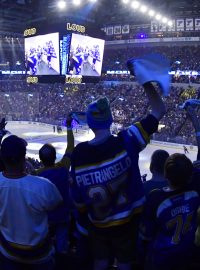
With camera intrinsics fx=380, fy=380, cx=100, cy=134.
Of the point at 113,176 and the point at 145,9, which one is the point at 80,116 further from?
the point at 145,9

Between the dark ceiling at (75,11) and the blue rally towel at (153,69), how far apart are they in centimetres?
1889

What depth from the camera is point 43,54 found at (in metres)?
21.5

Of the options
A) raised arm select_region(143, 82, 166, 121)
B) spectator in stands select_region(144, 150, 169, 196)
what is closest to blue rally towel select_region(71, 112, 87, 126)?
spectator in stands select_region(144, 150, 169, 196)

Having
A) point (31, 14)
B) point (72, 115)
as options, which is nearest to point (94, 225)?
point (72, 115)

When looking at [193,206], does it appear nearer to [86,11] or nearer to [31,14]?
[31,14]

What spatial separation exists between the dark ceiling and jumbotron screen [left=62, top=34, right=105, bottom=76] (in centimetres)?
213

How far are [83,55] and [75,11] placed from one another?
6.25 m

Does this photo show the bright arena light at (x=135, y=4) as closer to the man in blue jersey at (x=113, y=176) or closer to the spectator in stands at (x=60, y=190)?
the spectator in stands at (x=60, y=190)

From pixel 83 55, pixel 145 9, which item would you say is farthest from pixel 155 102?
pixel 145 9

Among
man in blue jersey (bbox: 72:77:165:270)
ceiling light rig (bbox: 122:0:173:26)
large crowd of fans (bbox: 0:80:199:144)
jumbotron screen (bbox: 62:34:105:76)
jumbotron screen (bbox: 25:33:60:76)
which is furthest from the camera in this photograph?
large crowd of fans (bbox: 0:80:199:144)

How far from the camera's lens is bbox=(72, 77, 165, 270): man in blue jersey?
2721mm

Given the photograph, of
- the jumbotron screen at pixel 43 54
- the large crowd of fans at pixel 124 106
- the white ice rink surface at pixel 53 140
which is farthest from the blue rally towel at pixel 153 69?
the large crowd of fans at pixel 124 106

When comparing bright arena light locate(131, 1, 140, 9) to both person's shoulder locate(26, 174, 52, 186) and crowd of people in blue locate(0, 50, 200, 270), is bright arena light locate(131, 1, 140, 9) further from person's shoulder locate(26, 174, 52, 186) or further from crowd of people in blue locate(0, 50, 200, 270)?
person's shoulder locate(26, 174, 52, 186)

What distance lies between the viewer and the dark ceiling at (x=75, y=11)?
22.3 m
